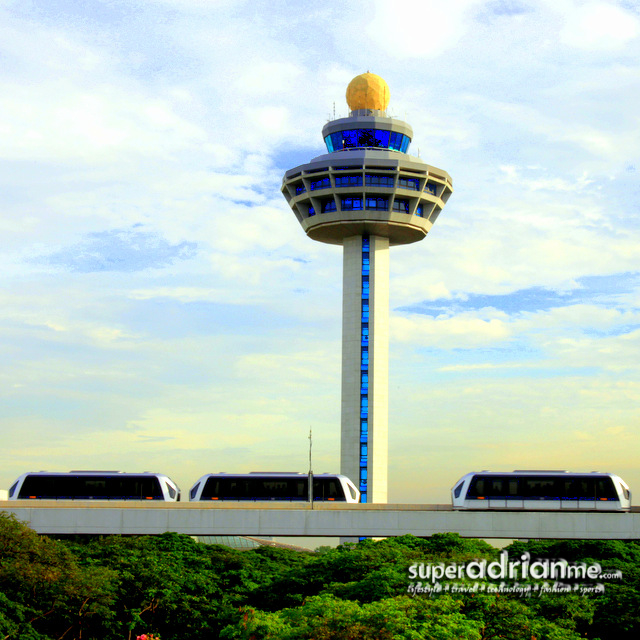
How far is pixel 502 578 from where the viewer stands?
3938 centimetres

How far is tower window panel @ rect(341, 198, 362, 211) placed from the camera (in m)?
92.8

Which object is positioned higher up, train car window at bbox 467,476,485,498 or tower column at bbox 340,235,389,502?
tower column at bbox 340,235,389,502

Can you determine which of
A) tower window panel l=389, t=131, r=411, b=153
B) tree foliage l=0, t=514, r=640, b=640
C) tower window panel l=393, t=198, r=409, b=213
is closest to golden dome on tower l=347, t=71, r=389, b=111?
tower window panel l=389, t=131, r=411, b=153

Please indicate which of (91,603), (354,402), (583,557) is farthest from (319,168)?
(91,603)

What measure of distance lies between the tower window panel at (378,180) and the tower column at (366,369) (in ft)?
21.6

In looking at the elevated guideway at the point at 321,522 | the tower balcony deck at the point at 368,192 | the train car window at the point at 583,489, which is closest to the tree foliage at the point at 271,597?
the elevated guideway at the point at 321,522

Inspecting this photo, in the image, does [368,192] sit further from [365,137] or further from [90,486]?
[90,486]

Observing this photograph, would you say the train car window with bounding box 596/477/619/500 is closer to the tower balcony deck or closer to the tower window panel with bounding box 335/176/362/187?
the tower balcony deck

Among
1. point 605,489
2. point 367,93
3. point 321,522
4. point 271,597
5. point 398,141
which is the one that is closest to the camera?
point 271,597

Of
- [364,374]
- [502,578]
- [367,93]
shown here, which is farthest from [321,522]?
[367,93]

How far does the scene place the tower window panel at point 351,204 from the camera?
304 ft

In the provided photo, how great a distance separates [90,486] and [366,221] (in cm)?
4404

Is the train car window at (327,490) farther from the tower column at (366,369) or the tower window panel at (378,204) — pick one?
the tower window panel at (378,204)

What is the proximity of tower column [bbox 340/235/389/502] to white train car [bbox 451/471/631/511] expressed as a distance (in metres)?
33.2
